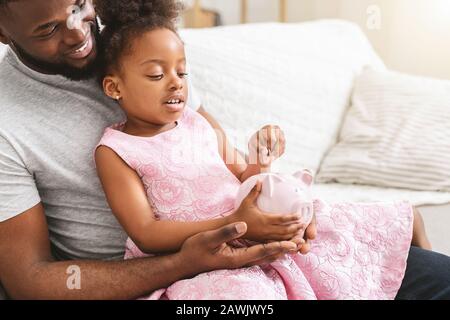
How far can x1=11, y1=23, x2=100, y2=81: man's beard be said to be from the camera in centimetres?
106

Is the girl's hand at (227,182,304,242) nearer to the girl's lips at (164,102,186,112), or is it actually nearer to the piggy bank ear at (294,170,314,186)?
the piggy bank ear at (294,170,314,186)

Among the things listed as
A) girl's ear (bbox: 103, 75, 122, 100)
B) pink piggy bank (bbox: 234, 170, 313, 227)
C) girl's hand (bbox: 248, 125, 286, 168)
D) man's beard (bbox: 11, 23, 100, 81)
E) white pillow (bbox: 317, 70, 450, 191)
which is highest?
man's beard (bbox: 11, 23, 100, 81)

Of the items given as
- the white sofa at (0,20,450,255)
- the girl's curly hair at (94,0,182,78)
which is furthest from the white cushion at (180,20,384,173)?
the girl's curly hair at (94,0,182,78)

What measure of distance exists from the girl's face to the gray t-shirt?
0.11m

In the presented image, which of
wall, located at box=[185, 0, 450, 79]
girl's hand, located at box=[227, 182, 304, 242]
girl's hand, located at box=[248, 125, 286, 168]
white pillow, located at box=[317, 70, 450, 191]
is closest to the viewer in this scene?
girl's hand, located at box=[227, 182, 304, 242]

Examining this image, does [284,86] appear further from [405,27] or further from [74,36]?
[405,27]

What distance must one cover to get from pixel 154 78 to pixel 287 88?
31.9 inches

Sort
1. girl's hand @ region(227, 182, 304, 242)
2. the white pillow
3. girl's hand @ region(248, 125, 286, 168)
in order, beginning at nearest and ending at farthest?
girl's hand @ region(227, 182, 304, 242) < girl's hand @ region(248, 125, 286, 168) < the white pillow

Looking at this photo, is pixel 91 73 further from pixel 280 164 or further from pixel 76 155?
pixel 280 164

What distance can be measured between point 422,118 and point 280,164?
18.0 inches

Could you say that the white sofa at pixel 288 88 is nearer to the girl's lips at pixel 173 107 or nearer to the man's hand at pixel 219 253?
the girl's lips at pixel 173 107

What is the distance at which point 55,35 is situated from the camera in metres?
1.02

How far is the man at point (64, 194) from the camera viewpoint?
0.95 meters

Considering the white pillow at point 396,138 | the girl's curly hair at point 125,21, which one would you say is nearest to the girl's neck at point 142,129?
the girl's curly hair at point 125,21
